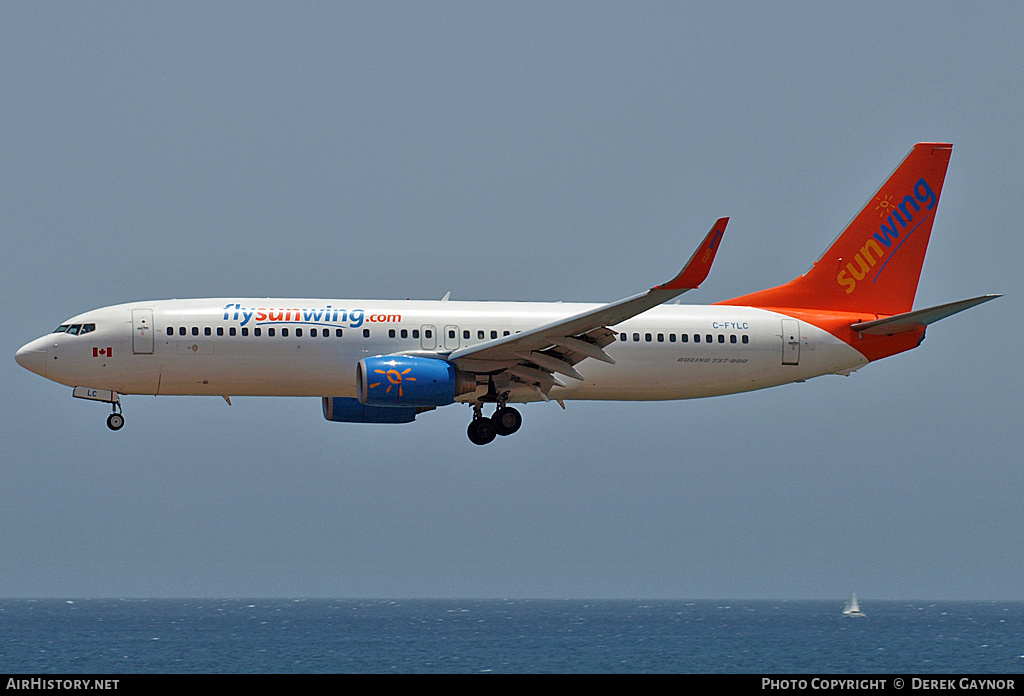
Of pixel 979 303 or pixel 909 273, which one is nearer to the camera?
pixel 979 303

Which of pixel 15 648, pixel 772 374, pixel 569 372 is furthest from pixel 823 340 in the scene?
pixel 15 648

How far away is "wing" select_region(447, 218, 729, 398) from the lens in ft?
110

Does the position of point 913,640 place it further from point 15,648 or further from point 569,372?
point 569,372

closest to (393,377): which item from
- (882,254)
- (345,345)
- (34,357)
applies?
(345,345)

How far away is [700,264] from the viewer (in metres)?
33.3

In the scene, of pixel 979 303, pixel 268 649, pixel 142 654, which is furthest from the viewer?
pixel 268 649

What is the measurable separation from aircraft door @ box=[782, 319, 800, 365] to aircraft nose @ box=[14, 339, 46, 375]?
21545 millimetres

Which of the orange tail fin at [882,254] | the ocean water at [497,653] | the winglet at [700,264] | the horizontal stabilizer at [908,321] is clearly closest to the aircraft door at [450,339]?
the winglet at [700,264]

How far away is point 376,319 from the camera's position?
127 ft

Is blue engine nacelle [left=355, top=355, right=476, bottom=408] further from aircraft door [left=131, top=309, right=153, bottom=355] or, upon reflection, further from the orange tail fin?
the orange tail fin

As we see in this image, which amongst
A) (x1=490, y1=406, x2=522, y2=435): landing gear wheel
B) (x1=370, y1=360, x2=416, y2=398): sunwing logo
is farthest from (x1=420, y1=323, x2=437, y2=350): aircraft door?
(x1=490, y1=406, x2=522, y2=435): landing gear wheel

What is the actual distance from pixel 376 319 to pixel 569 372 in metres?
5.64

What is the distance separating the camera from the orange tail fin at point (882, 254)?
43.8 metres

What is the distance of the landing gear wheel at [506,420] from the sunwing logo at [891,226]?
40.5ft
